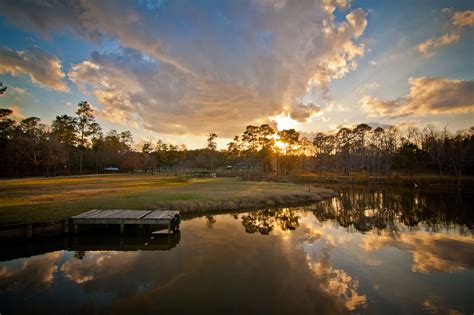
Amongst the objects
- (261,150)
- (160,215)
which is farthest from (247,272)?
(261,150)

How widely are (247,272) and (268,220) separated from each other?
9243 millimetres

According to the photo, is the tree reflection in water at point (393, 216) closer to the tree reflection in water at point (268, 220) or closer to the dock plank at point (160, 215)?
the tree reflection in water at point (268, 220)

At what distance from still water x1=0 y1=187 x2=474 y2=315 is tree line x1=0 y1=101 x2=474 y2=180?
51.9m

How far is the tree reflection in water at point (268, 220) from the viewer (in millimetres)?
15378

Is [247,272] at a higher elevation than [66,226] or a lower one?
lower

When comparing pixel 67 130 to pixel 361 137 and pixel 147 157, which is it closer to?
pixel 147 157

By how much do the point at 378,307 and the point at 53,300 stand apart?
32.9 ft

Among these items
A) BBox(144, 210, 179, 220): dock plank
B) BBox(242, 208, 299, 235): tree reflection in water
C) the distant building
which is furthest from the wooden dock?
the distant building

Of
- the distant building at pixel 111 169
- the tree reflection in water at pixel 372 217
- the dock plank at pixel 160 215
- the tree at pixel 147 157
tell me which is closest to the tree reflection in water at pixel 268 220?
the tree reflection in water at pixel 372 217

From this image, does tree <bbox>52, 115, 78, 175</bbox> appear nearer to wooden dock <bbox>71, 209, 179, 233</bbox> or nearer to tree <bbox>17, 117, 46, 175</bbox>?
tree <bbox>17, 117, 46, 175</bbox>

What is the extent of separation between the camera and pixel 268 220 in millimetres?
17703

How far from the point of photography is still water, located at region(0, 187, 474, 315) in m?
6.60

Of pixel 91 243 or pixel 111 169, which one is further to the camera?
pixel 111 169

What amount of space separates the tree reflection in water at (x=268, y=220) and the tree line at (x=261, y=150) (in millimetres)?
47891
